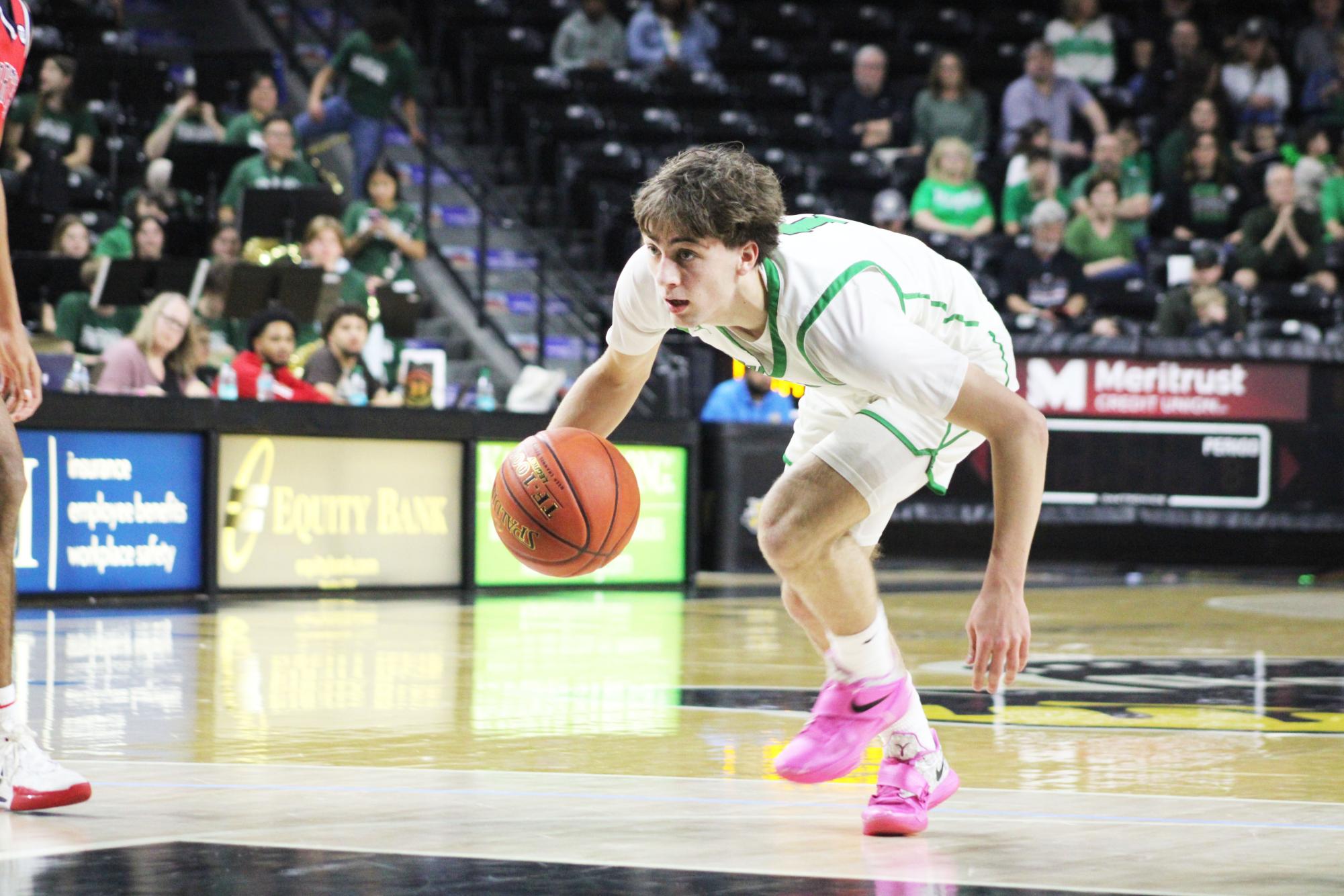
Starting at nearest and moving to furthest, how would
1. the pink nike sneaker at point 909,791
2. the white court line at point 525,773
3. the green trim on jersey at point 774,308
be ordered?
the green trim on jersey at point 774,308
the pink nike sneaker at point 909,791
the white court line at point 525,773

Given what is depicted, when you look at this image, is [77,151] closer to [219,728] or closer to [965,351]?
[219,728]

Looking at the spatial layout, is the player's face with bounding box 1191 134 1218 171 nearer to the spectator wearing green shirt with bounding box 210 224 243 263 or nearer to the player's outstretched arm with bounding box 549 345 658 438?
the spectator wearing green shirt with bounding box 210 224 243 263

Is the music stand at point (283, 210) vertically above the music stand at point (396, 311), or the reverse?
the music stand at point (283, 210)

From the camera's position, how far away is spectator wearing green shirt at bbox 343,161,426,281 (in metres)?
14.0

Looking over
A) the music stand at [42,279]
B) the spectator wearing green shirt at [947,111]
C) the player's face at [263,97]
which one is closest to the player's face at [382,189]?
the player's face at [263,97]

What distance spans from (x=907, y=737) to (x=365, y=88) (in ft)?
39.9

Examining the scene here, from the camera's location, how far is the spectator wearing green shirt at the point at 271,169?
1379 cm

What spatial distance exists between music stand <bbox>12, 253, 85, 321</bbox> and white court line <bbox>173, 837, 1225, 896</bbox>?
9370mm

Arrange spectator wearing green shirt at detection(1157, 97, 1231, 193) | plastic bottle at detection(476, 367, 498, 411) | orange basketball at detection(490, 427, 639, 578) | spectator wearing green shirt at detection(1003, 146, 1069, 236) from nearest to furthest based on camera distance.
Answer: orange basketball at detection(490, 427, 639, 578) → plastic bottle at detection(476, 367, 498, 411) → spectator wearing green shirt at detection(1003, 146, 1069, 236) → spectator wearing green shirt at detection(1157, 97, 1231, 193)

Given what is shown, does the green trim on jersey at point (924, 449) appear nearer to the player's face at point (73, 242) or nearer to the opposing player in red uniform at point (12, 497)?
the opposing player in red uniform at point (12, 497)

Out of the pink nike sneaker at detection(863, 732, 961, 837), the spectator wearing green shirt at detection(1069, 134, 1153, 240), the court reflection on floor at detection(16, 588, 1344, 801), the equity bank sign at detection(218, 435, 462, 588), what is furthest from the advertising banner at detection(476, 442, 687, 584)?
the pink nike sneaker at detection(863, 732, 961, 837)

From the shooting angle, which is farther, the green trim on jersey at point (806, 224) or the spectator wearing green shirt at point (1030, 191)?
the spectator wearing green shirt at point (1030, 191)

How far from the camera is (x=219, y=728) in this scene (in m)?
5.59

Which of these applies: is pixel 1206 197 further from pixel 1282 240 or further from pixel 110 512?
pixel 110 512
